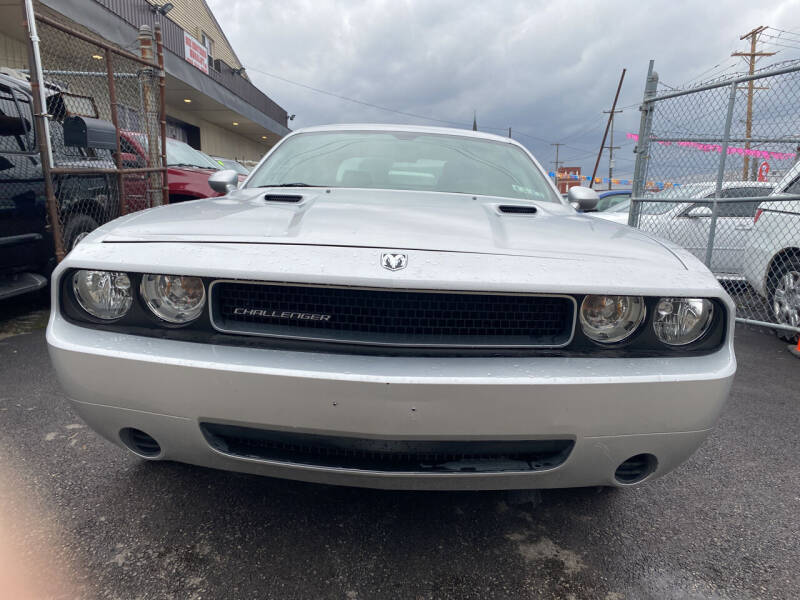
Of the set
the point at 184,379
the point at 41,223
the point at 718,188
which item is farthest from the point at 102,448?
the point at 718,188

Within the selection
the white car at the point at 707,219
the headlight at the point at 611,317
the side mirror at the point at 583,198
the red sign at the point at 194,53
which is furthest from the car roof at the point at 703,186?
the red sign at the point at 194,53

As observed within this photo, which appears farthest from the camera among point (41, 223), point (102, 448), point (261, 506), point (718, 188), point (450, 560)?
point (718, 188)

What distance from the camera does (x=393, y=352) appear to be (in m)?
1.38

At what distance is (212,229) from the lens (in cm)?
155

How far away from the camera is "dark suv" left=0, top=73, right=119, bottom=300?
3.64 metres

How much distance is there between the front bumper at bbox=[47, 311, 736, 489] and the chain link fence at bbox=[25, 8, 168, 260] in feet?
10.3

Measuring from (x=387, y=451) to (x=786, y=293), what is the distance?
4.52 m

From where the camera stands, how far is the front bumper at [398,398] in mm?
1291

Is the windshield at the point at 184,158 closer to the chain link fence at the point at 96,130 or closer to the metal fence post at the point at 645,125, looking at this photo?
the chain link fence at the point at 96,130

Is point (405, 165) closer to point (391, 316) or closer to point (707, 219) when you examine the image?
point (391, 316)

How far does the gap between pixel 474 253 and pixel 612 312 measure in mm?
428

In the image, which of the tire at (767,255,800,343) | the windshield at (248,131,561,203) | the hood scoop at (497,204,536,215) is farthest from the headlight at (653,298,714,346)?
the tire at (767,255,800,343)

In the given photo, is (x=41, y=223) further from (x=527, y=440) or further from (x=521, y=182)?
(x=527, y=440)

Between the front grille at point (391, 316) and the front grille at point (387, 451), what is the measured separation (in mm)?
262
